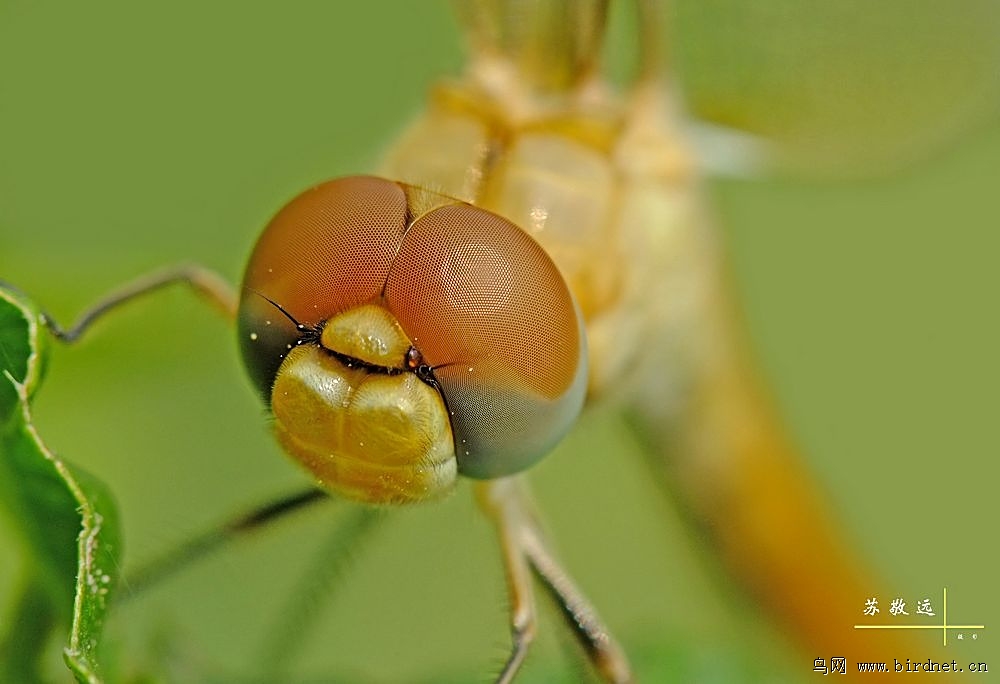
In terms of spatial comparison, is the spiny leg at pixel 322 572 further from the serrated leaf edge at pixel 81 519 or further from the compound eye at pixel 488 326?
the serrated leaf edge at pixel 81 519

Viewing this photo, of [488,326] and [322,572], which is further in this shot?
[322,572]

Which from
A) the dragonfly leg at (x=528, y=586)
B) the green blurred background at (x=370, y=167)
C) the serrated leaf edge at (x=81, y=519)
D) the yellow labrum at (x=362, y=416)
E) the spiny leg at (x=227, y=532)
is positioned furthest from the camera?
the green blurred background at (x=370, y=167)

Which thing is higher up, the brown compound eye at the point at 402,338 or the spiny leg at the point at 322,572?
the brown compound eye at the point at 402,338

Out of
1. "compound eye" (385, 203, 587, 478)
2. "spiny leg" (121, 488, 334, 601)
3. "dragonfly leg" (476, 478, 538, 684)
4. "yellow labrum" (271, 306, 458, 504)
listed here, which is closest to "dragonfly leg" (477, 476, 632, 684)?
"dragonfly leg" (476, 478, 538, 684)

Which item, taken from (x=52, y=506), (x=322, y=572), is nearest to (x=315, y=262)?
(x=52, y=506)

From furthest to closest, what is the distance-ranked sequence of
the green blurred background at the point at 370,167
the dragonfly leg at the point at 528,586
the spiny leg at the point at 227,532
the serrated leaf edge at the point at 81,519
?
the green blurred background at the point at 370,167, the spiny leg at the point at 227,532, the dragonfly leg at the point at 528,586, the serrated leaf edge at the point at 81,519

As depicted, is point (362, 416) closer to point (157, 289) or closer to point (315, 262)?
point (315, 262)

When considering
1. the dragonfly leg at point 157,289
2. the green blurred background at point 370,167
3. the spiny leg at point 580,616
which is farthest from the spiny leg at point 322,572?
the dragonfly leg at point 157,289

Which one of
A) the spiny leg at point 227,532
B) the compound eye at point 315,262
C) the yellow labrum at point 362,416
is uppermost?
the compound eye at point 315,262
